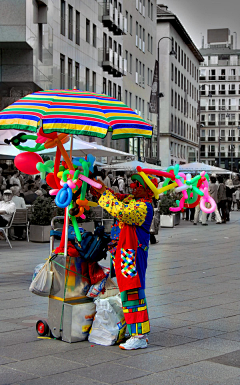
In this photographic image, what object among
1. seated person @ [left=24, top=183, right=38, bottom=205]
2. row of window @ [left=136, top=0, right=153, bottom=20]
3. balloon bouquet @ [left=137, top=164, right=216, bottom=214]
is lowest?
seated person @ [left=24, top=183, right=38, bottom=205]

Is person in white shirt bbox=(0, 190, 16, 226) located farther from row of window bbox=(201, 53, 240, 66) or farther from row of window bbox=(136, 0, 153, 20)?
row of window bbox=(201, 53, 240, 66)

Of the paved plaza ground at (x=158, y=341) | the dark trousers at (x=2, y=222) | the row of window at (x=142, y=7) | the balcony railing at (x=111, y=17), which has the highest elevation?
the row of window at (x=142, y=7)

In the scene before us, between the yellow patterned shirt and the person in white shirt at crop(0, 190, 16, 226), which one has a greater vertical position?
the yellow patterned shirt

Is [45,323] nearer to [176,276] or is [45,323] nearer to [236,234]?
[176,276]

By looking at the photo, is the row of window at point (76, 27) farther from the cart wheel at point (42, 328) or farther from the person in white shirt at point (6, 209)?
the cart wheel at point (42, 328)

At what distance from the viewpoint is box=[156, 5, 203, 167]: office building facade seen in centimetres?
7306

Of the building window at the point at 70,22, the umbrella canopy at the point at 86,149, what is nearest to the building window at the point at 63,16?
the building window at the point at 70,22

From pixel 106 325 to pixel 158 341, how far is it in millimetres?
563

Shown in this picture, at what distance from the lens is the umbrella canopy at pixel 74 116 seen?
5922 millimetres

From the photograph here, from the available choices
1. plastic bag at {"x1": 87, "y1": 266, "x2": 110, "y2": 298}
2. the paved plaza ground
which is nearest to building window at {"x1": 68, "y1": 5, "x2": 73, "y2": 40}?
the paved plaza ground

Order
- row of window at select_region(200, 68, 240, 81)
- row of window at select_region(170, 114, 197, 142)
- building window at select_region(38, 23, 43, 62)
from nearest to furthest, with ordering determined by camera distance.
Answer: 1. building window at select_region(38, 23, 43, 62)
2. row of window at select_region(170, 114, 197, 142)
3. row of window at select_region(200, 68, 240, 81)

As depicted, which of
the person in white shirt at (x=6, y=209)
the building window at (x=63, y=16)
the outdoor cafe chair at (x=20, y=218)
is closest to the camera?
the person in white shirt at (x=6, y=209)

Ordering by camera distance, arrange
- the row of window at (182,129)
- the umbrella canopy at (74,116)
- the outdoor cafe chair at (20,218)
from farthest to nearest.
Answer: the row of window at (182,129) → the outdoor cafe chair at (20,218) → the umbrella canopy at (74,116)

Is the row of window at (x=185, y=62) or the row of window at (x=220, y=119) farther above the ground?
the row of window at (x=185, y=62)
